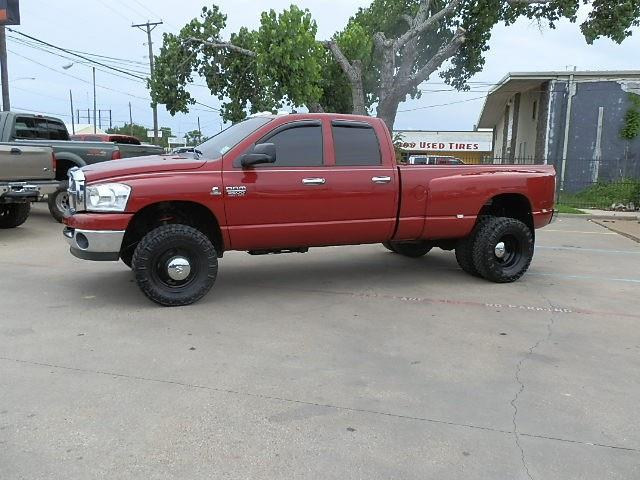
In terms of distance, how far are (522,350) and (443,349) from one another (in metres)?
0.65

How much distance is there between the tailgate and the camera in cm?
953

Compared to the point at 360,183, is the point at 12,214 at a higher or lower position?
lower

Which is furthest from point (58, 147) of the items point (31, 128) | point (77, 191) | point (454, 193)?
point (454, 193)

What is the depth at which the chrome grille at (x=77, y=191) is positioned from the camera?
5578 mm

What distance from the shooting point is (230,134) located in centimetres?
653

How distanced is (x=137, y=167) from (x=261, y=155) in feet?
3.98

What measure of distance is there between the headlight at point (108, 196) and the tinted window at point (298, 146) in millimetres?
1518

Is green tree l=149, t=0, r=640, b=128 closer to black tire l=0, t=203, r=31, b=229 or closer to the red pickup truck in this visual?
black tire l=0, t=203, r=31, b=229

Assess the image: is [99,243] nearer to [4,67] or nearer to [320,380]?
[320,380]

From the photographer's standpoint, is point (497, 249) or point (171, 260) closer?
point (171, 260)

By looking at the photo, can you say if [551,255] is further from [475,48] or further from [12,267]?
[475,48]

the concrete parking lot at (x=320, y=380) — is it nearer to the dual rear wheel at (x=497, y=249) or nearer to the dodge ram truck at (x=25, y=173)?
the dual rear wheel at (x=497, y=249)

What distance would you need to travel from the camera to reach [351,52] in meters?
23.2

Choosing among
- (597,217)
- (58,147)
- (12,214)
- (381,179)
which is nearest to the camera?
(381,179)
